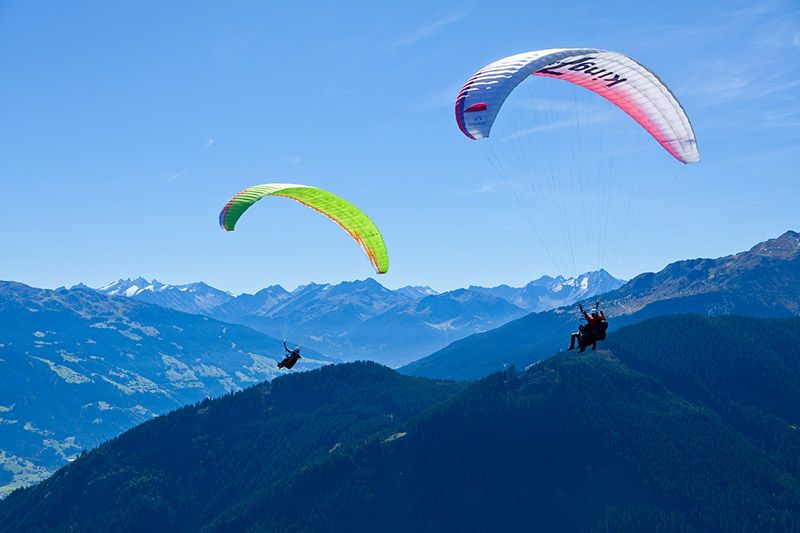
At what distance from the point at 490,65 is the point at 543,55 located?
3.24 metres

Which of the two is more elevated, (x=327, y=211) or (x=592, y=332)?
(x=327, y=211)

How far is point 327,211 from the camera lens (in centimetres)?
6084

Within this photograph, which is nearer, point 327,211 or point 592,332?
point 592,332

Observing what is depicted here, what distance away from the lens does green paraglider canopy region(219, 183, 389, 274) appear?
57.4 m

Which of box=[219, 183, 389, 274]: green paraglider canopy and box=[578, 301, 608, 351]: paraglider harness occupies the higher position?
box=[219, 183, 389, 274]: green paraglider canopy

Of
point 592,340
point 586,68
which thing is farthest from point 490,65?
point 592,340

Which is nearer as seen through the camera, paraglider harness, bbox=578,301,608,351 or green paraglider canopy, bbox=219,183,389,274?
paraglider harness, bbox=578,301,608,351

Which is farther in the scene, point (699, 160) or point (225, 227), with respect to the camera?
point (225, 227)

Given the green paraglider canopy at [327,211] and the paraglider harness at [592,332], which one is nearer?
the paraglider harness at [592,332]

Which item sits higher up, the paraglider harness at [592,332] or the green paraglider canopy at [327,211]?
the green paraglider canopy at [327,211]

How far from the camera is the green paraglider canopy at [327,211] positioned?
57.4 metres

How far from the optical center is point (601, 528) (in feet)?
652

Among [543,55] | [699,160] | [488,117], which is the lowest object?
[699,160]

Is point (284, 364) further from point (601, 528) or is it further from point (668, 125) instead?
point (601, 528)
